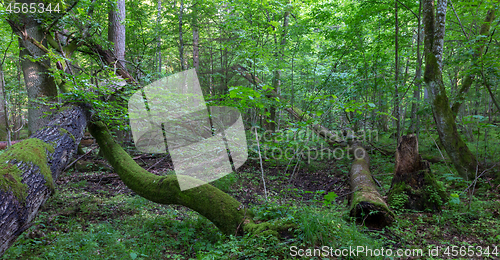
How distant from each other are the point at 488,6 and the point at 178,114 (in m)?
7.78

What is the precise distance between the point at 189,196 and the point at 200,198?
0.20m

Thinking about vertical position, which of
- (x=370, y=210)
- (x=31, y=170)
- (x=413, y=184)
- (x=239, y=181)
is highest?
(x=31, y=170)

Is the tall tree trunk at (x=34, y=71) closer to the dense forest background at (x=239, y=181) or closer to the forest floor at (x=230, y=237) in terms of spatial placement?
the dense forest background at (x=239, y=181)

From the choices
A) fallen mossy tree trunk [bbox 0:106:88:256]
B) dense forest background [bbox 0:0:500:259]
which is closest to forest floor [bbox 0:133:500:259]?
dense forest background [bbox 0:0:500:259]

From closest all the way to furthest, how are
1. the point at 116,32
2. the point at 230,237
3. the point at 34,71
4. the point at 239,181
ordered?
the point at 230,237
the point at 34,71
the point at 239,181
the point at 116,32

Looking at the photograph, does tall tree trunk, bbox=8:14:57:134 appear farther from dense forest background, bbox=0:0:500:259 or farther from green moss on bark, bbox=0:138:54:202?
green moss on bark, bbox=0:138:54:202

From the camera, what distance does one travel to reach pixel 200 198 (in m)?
3.61

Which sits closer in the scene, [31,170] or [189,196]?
[31,170]

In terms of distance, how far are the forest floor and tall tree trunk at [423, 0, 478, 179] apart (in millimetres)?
522

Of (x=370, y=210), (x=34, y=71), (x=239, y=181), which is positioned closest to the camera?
(x=370, y=210)

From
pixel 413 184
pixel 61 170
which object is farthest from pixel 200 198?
pixel 413 184

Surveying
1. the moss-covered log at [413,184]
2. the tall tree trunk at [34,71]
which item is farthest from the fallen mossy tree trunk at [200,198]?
the moss-covered log at [413,184]

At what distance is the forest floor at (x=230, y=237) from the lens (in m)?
2.59

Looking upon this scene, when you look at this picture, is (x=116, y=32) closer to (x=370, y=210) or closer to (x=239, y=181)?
(x=239, y=181)
